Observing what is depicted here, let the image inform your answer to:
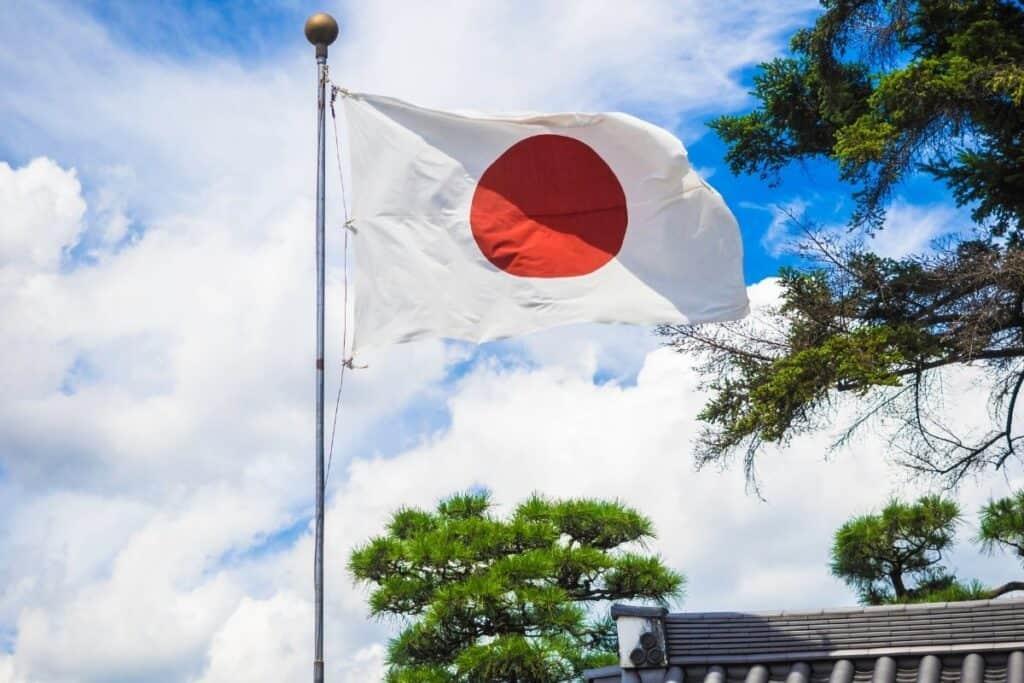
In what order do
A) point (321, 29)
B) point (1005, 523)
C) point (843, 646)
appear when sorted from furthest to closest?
point (1005, 523) → point (321, 29) → point (843, 646)

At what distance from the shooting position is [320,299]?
6445 millimetres

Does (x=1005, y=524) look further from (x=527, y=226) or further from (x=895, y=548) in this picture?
(x=527, y=226)

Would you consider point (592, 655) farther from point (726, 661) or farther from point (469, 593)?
point (726, 661)

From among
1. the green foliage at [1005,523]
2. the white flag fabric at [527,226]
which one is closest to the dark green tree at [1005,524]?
the green foliage at [1005,523]

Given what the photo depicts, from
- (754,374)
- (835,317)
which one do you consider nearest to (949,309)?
(835,317)

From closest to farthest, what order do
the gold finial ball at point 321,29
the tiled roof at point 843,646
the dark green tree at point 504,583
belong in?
the tiled roof at point 843,646 < the gold finial ball at point 321,29 < the dark green tree at point 504,583

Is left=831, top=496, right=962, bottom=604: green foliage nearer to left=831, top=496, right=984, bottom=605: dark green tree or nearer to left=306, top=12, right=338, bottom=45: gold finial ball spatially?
left=831, top=496, right=984, bottom=605: dark green tree

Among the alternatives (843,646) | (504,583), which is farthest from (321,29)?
(504,583)

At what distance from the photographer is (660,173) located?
7.46m

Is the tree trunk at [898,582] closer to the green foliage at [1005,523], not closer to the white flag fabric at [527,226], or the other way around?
the green foliage at [1005,523]

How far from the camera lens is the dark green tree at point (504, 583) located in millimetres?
12773

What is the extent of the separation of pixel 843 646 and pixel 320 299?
296 cm

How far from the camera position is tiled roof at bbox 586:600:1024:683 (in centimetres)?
591

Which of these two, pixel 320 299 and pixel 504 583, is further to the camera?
pixel 504 583
